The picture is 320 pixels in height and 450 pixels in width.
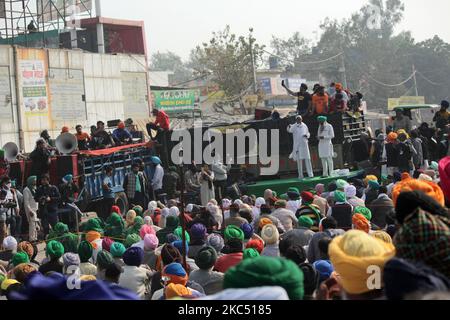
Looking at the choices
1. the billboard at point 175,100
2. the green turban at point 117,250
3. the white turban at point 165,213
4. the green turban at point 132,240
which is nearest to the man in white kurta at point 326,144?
the white turban at point 165,213

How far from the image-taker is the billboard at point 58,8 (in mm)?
30272

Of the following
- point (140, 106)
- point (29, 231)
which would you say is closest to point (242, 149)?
point (29, 231)

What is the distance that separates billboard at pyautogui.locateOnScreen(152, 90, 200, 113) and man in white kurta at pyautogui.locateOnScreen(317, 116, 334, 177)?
24.0 metres

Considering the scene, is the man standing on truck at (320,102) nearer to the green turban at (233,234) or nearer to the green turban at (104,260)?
the green turban at (233,234)

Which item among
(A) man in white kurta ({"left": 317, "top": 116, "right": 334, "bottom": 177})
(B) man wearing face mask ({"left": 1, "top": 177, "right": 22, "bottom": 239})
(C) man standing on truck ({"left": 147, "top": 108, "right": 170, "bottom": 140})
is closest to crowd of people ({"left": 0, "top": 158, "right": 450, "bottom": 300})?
(A) man in white kurta ({"left": 317, "top": 116, "right": 334, "bottom": 177})

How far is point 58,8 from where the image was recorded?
31328 millimetres

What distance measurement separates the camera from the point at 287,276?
3.73 meters

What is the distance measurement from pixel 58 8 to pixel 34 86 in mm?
4680

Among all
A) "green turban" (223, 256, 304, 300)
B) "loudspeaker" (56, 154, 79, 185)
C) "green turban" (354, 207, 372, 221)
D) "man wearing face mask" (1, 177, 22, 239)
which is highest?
"green turban" (223, 256, 304, 300)

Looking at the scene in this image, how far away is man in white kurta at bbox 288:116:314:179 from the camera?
19.3 m

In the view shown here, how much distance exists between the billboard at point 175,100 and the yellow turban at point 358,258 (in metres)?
38.6

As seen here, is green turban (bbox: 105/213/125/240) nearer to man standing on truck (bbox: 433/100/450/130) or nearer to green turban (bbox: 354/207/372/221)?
green turban (bbox: 354/207/372/221)

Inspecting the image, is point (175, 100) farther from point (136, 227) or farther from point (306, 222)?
point (306, 222)

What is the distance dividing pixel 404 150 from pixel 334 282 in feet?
41.8
